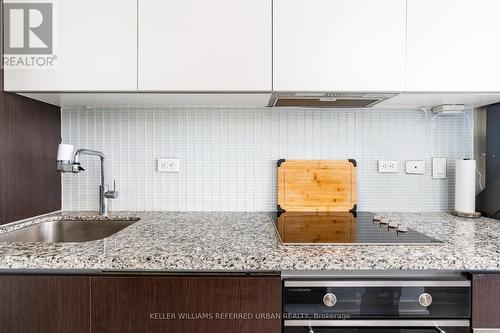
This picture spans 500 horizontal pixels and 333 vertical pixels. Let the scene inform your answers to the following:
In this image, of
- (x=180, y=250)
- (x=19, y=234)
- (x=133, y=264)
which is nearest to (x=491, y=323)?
(x=180, y=250)

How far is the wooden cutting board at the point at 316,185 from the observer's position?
1538mm

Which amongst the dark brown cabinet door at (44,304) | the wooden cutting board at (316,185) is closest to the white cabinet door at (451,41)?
the wooden cutting board at (316,185)

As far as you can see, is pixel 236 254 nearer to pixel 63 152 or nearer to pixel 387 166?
pixel 63 152

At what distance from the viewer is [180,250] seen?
36.9 inches

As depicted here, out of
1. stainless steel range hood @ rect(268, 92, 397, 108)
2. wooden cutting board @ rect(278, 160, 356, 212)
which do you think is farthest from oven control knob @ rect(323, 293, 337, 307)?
stainless steel range hood @ rect(268, 92, 397, 108)

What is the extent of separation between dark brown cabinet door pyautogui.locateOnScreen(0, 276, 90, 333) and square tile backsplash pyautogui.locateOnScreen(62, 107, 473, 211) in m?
0.70

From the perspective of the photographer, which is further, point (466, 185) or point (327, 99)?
point (466, 185)

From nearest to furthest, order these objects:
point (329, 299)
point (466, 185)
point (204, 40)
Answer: point (329, 299) → point (204, 40) → point (466, 185)

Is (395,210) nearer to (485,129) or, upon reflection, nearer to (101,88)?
(485,129)

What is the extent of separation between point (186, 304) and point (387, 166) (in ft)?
4.08

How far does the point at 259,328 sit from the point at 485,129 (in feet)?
5.13

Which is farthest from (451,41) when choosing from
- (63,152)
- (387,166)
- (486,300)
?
(63,152)

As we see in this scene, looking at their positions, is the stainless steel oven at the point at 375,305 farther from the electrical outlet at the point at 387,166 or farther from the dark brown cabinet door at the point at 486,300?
the electrical outlet at the point at 387,166

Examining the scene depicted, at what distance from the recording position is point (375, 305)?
906 millimetres
